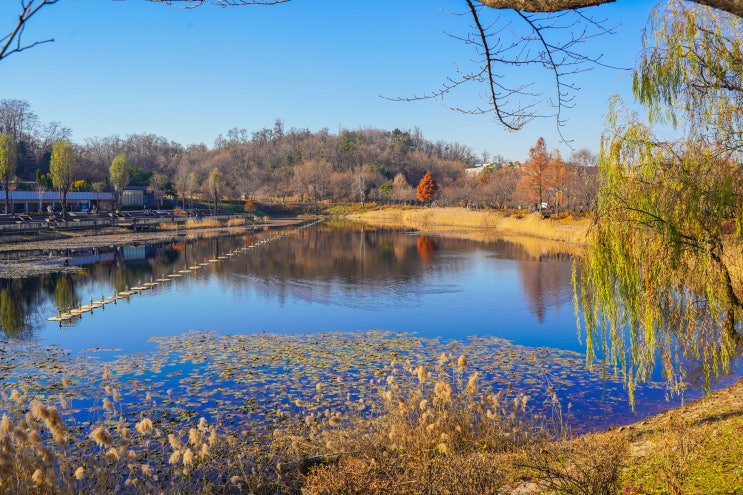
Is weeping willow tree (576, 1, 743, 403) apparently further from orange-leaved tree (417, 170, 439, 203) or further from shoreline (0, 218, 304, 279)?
orange-leaved tree (417, 170, 439, 203)

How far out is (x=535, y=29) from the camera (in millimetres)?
4168

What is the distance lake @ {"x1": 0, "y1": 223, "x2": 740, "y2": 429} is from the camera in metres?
11.1

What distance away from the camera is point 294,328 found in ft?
53.7

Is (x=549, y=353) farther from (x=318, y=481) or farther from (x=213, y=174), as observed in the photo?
(x=213, y=174)

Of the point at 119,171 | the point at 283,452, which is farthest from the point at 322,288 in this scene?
the point at 119,171

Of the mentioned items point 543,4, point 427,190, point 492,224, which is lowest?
point 492,224

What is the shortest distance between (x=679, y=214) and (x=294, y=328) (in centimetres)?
1125

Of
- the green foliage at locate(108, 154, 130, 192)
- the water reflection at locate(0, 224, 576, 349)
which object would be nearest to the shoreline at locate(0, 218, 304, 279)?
the water reflection at locate(0, 224, 576, 349)

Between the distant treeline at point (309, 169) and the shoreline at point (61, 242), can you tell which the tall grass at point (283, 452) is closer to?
the shoreline at point (61, 242)

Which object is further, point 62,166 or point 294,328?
point 62,166

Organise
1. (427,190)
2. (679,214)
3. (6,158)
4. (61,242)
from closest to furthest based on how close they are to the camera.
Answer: (679,214)
(61,242)
(6,158)
(427,190)

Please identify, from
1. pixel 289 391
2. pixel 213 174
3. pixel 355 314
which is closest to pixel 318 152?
pixel 213 174

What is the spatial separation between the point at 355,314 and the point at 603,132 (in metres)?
10.9

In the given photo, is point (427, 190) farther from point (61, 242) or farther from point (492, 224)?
point (61, 242)
